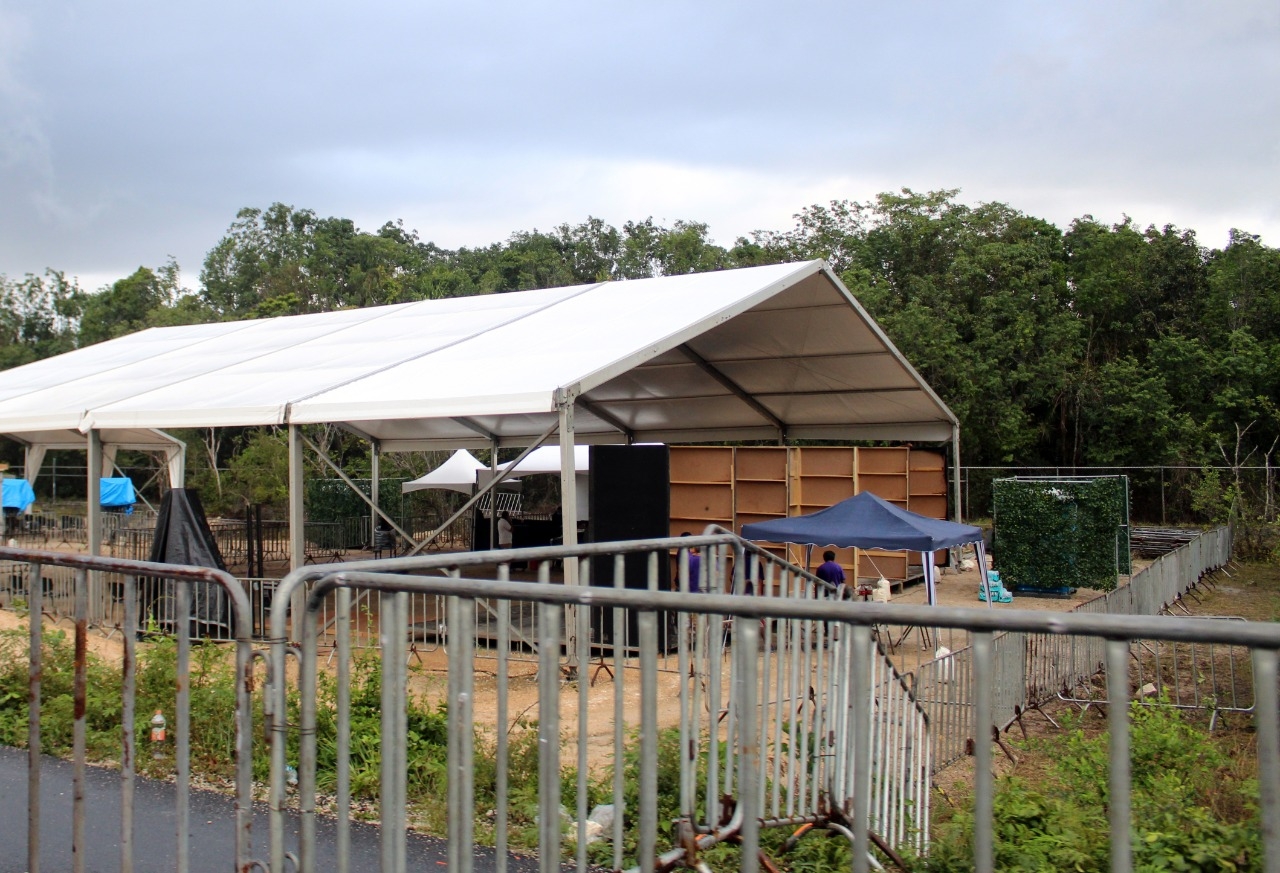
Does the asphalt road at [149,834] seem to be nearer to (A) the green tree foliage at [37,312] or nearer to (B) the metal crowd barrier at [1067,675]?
(B) the metal crowd barrier at [1067,675]

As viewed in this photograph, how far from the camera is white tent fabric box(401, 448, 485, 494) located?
82.9ft

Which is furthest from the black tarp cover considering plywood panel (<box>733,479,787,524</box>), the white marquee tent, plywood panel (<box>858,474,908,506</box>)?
plywood panel (<box>858,474,908,506</box>)

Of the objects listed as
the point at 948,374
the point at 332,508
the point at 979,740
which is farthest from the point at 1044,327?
the point at 979,740

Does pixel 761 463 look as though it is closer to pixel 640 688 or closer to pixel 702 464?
pixel 702 464

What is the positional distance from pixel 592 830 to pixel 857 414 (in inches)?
611

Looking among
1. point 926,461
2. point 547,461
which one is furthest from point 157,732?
point 547,461

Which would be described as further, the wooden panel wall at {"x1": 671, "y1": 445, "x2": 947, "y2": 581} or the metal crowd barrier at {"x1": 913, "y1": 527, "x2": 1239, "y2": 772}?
the wooden panel wall at {"x1": 671, "y1": 445, "x2": 947, "y2": 581}

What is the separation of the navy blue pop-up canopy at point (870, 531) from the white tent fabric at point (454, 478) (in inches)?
450

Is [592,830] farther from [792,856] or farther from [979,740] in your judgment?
[979,740]

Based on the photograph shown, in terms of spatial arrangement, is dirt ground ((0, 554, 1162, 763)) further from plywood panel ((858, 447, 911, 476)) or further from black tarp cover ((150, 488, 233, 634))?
plywood panel ((858, 447, 911, 476))

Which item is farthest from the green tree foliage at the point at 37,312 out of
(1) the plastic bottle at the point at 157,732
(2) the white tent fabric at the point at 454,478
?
(1) the plastic bottle at the point at 157,732

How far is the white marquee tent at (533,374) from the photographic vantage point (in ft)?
39.5

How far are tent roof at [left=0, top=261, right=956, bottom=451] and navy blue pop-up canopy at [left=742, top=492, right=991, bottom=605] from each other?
2.83 meters

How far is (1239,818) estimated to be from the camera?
202 inches
